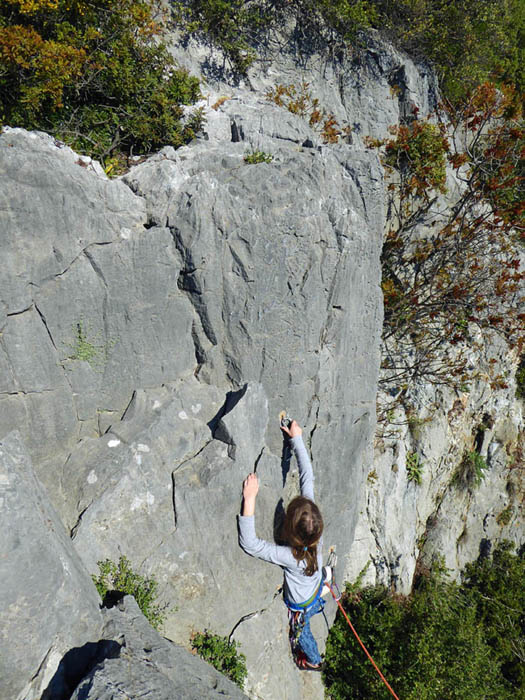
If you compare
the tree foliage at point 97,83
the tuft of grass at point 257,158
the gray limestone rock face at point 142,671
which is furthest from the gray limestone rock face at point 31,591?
the tree foliage at point 97,83

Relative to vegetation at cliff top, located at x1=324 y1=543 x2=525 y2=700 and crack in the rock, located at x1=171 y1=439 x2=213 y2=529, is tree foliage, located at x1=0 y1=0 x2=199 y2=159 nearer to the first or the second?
crack in the rock, located at x1=171 y1=439 x2=213 y2=529

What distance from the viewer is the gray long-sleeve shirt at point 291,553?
6.52m

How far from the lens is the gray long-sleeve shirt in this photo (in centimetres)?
652

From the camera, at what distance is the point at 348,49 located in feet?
39.9

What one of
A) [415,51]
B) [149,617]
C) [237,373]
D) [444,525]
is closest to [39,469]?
[149,617]

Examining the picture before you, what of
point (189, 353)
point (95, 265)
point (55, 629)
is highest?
point (95, 265)

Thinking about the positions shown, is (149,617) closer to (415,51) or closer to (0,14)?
(0,14)

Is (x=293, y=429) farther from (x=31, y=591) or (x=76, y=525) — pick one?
(x=31, y=591)

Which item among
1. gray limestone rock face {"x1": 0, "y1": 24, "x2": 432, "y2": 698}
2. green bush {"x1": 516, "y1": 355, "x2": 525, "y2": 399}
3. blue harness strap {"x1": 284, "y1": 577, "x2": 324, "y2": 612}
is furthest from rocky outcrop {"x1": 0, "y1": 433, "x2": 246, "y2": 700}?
green bush {"x1": 516, "y1": 355, "x2": 525, "y2": 399}

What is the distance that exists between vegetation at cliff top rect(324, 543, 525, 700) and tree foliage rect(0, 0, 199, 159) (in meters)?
11.3

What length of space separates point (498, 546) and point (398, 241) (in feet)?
33.6

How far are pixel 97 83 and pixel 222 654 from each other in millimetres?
9909

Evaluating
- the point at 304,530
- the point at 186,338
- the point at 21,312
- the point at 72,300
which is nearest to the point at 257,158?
the point at 186,338

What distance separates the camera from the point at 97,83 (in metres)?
7.76
